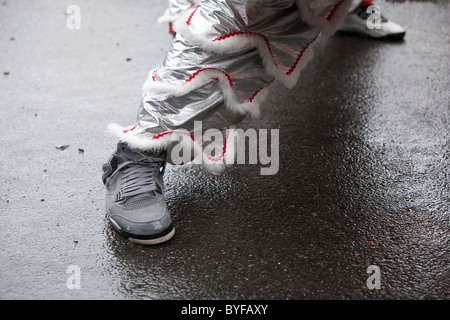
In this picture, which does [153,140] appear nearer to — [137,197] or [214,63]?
[137,197]

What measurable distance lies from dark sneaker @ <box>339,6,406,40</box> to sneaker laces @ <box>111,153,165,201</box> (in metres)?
2.44

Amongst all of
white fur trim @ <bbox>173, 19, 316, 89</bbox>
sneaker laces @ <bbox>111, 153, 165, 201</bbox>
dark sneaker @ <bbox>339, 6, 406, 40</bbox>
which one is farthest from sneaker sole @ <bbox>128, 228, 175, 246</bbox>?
dark sneaker @ <bbox>339, 6, 406, 40</bbox>

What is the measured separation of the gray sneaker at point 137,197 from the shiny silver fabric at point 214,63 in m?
0.13

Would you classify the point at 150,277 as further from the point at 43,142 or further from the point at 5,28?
the point at 5,28

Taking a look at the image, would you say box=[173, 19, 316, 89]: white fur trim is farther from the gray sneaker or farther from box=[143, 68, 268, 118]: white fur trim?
the gray sneaker

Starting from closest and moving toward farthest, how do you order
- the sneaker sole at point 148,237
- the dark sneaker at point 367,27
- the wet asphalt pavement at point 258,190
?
1. the wet asphalt pavement at point 258,190
2. the sneaker sole at point 148,237
3. the dark sneaker at point 367,27

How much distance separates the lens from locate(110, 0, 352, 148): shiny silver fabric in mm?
2008

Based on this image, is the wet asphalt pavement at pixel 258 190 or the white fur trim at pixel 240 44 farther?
the white fur trim at pixel 240 44

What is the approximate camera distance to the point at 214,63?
6.72 feet

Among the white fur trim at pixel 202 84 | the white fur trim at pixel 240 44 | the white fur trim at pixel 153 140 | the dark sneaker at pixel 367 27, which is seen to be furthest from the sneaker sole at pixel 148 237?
the dark sneaker at pixel 367 27

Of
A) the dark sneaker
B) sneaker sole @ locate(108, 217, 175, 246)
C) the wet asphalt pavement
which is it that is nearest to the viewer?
the wet asphalt pavement

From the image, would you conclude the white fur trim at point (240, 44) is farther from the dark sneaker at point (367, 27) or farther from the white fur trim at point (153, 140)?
the dark sneaker at point (367, 27)

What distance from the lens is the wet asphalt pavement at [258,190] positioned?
6.05ft

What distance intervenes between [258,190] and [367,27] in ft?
7.18
